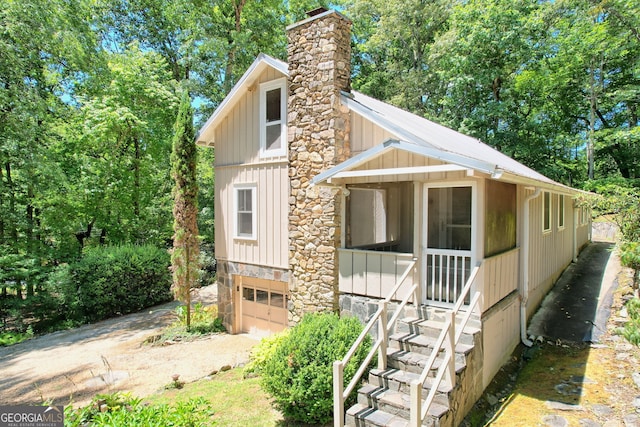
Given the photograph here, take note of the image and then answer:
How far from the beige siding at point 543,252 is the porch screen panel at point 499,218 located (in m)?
0.87

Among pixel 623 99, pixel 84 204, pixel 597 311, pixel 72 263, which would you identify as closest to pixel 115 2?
pixel 84 204

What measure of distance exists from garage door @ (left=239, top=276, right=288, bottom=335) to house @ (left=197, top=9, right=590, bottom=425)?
0.13 ft

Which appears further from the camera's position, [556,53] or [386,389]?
[556,53]

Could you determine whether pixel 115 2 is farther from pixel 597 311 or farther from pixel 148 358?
pixel 597 311

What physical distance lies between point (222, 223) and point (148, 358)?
13.2 ft

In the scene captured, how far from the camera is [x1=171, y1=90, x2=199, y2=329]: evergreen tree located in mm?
10344

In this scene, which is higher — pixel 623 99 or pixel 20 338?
pixel 623 99

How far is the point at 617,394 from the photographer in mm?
5395

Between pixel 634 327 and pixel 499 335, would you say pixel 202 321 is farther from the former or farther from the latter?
pixel 634 327

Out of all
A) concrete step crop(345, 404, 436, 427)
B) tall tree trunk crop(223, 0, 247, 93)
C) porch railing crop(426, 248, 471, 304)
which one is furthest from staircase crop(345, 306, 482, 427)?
tall tree trunk crop(223, 0, 247, 93)

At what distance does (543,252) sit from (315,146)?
659 cm

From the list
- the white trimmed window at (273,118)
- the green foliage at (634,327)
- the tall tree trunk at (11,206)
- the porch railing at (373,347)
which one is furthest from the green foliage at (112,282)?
the green foliage at (634,327)

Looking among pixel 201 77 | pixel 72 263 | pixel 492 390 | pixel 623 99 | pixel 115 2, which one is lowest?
pixel 492 390

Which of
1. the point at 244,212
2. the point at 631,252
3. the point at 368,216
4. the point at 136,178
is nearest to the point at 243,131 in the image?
the point at 244,212
